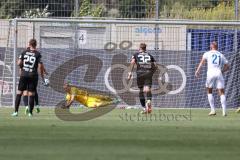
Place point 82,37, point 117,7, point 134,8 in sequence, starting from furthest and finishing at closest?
point 117,7 → point 134,8 → point 82,37

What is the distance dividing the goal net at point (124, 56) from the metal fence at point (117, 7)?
1.26m

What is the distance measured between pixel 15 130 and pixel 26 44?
436 inches

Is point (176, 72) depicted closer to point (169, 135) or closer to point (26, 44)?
point (26, 44)

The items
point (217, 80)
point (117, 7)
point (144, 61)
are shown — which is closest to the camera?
point (217, 80)

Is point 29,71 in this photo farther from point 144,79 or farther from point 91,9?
point 91,9

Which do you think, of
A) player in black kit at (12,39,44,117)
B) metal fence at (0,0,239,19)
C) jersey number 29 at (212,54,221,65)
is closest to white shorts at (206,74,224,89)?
jersey number 29 at (212,54,221,65)

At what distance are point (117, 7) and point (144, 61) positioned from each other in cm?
831

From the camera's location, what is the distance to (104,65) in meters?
25.6

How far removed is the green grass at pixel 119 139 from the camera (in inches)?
428

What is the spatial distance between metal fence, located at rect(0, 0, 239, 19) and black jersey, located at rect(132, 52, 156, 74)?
4.88m

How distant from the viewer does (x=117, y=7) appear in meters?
29.5

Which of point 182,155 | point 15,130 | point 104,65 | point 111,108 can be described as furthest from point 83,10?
point 182,155

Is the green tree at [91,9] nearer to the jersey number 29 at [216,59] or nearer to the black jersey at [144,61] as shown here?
the black jersey at [144,61]

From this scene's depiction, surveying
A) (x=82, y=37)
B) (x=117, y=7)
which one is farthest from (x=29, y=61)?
(x=117, y=7)
